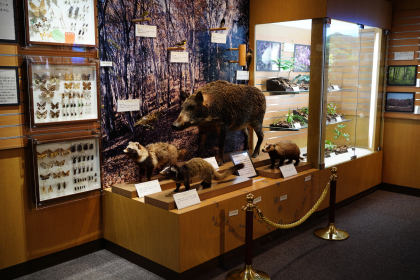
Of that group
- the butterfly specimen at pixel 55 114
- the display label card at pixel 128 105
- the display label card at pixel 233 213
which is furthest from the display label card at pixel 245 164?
the butterfly specimen at pixel 55 114

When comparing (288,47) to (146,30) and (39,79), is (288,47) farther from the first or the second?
(39,79)

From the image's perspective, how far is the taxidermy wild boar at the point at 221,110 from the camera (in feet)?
12.2

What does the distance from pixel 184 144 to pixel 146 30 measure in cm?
140

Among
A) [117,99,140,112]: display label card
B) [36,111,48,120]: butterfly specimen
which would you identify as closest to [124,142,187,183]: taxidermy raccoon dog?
[117,99,140,112]: display label card

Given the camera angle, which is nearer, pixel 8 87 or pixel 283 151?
pixel 8 87

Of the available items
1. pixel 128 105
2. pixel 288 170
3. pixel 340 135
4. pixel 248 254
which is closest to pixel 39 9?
pixel 128 105

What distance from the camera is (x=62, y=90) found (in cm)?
338

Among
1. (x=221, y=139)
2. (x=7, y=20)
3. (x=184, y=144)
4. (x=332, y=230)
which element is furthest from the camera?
(x=184, y=144)

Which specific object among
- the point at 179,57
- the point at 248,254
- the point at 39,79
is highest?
the point at 179,57

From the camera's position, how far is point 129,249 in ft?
11.9

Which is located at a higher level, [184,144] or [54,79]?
[54,79]

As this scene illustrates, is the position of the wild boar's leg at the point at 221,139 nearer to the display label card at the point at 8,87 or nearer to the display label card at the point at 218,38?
the display label card at the point at 218,38

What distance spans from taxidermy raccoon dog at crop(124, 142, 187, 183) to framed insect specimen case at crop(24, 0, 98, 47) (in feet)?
3.58

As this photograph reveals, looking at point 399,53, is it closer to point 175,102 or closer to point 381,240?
point 381,240
